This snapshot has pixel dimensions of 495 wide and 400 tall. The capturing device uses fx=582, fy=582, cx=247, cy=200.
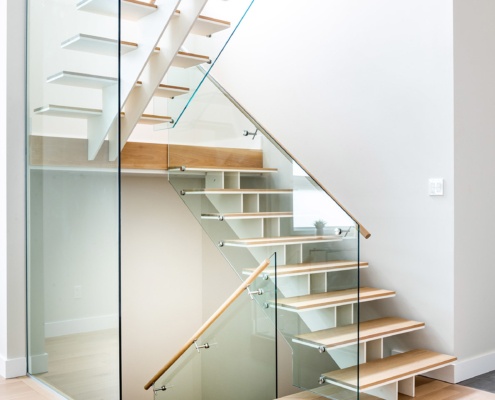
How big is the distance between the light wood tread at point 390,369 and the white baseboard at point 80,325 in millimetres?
1504

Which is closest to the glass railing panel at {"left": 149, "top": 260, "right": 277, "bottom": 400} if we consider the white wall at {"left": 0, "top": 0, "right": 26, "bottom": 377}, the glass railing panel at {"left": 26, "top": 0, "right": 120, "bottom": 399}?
the glass railing panel at {"left": 26, "top": 0, "right": 120, "bottom": 399}

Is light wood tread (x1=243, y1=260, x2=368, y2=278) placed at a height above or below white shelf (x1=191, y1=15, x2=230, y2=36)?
below

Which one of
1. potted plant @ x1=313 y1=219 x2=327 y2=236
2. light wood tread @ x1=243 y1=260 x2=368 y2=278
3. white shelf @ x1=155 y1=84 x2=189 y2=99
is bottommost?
light wood tread @ x1=243 y1=260 x2=368 y2=278

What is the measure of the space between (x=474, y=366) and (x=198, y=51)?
308cm

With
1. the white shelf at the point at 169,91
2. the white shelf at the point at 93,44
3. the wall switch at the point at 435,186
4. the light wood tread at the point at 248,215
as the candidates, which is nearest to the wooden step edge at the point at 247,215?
the light wood tread at the point at 248,215

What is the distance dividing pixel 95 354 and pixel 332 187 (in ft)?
8.47

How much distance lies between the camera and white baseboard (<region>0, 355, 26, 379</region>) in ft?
13.1

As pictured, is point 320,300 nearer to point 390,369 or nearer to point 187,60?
point 390,369

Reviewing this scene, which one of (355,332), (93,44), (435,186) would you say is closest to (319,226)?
(355,332)

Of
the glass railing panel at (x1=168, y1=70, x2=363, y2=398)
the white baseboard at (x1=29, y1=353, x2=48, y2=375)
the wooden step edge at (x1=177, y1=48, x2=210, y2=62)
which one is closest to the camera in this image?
the white baseboard at (x1=29, y1=353, x2=48, y2=375)

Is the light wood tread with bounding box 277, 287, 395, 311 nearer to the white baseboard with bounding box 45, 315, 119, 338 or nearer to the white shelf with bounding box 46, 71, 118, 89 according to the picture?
the white baseboard with bounding box 45, 315, 119, 338

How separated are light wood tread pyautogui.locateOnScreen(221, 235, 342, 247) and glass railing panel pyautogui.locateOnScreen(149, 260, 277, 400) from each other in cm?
42

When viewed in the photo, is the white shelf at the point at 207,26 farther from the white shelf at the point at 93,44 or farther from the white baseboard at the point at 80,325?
the white baseboard at the point at 80,325

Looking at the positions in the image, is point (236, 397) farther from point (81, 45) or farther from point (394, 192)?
point (81, 45)
